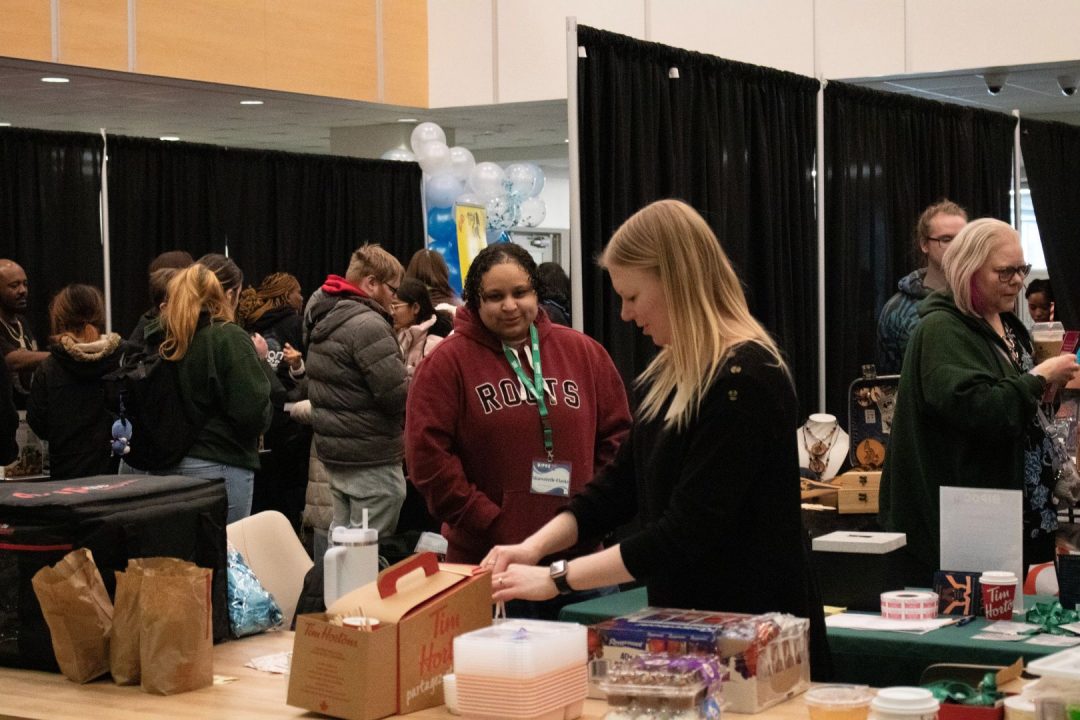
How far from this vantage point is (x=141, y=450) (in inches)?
192

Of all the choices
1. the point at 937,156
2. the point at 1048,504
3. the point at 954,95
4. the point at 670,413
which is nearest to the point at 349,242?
the point at 954,95

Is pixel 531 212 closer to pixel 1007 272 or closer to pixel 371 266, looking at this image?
pixel 371 266

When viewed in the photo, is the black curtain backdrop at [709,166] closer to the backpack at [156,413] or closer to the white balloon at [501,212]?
the backpack at [156,413]

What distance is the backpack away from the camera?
4.78m

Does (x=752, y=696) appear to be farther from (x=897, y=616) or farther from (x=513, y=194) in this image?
(x=513, y=194)

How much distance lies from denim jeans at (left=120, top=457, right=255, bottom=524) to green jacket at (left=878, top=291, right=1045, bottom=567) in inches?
90.2

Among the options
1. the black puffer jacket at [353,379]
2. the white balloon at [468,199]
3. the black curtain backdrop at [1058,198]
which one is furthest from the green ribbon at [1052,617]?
the white balloon at [468,199]

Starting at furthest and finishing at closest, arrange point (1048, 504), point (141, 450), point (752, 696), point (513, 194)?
point (513, 194), point (141, 450), point (1048, 504), point (752, 696)

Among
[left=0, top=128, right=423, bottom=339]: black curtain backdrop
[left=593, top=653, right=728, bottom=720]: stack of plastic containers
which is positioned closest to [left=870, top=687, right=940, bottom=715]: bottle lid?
[left=593, top=653, right=728, bottom=720]: stack of plastic containers

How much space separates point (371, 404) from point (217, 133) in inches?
254

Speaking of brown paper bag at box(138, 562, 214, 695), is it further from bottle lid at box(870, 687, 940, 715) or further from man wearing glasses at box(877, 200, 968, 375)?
man wearing glasses at box(877, 200, 968, 375)

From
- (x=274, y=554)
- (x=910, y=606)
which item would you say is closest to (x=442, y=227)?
(x=274, y=554)

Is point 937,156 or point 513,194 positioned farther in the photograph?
point 513,194

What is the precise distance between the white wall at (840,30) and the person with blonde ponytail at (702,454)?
5557 millimetres
